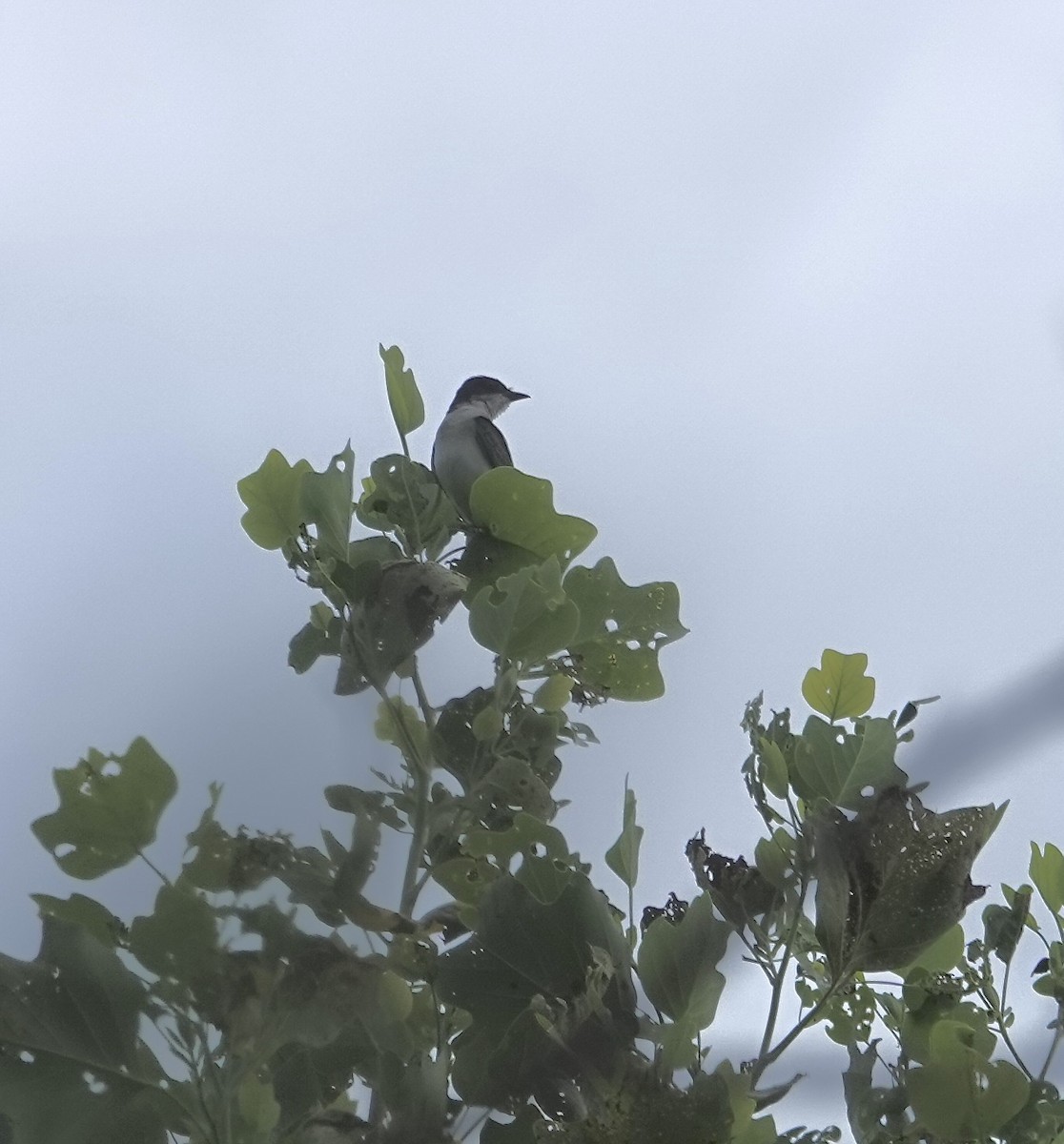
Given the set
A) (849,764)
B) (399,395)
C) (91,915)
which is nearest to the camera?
(91,915)

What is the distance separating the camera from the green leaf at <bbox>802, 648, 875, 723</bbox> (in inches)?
59.7

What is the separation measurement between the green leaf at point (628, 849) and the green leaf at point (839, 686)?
30 cm

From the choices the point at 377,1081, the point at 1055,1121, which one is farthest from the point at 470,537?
the point at 1055,1121

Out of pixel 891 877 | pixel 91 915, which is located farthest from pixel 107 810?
pixel 891 877

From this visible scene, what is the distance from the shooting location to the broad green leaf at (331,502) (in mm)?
1527

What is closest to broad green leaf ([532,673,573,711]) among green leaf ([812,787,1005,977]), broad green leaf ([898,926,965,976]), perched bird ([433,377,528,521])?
green leaf ([812,787,1005,977])

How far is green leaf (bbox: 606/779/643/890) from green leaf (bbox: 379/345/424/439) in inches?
23.0

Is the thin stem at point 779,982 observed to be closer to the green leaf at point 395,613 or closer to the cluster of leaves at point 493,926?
the cluster of leaves at point 493,926

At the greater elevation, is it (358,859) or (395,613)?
(395,613)

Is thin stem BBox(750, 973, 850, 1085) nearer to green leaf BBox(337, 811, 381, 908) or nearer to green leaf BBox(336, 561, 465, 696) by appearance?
green leaf BBox(337, 811, 381, 908)

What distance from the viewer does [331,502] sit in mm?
1528

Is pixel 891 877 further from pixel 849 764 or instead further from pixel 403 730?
pixel 403 730

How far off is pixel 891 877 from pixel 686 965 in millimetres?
225

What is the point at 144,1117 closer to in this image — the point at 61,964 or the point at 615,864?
the point at 61,964
